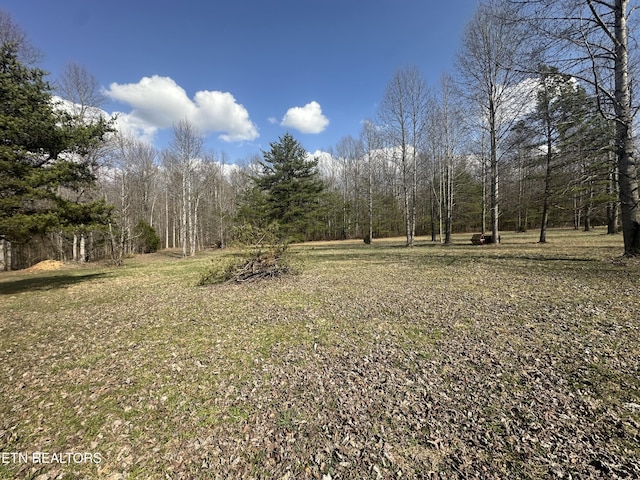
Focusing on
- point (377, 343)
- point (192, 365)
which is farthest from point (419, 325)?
point (192, 365)

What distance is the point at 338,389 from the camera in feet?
9.32

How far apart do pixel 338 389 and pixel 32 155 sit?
1044 centimetres

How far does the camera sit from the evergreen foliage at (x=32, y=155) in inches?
266

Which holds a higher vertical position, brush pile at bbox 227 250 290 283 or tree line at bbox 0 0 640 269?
tree line at bbox 0 0 640 269

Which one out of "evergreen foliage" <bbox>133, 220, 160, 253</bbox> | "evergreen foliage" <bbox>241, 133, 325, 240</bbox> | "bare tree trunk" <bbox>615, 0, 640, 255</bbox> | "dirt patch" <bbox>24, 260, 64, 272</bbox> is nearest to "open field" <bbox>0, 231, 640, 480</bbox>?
"bare tree trunk" <bbox>615, 0, 640, 255</bbox>

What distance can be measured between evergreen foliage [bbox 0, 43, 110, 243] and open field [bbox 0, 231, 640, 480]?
9.23 feet

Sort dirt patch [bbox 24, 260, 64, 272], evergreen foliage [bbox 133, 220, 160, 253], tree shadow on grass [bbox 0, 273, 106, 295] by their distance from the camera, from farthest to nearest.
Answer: evergreen foliage [bbox 133, 220, 160, 253] → dirt patch [bbox 24, 260, 64, 272] → tree shadow on grass [bbox 0, 273, 106, 295]

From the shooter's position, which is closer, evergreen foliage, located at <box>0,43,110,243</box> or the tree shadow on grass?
evergreen foliage, located at <box>0,43,110,243</box>

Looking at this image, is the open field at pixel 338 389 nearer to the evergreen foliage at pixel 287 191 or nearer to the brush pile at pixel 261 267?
the brush pile at pixel 261 267

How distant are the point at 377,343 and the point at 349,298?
235 centimetres

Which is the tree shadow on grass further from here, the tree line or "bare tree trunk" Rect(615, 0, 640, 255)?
"bare tree trunk" Rect(615, 0, 640, 255)

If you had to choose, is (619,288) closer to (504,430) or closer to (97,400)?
(504,430)

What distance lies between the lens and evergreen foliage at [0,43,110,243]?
22.2ft

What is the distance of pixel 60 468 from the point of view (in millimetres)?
2025
